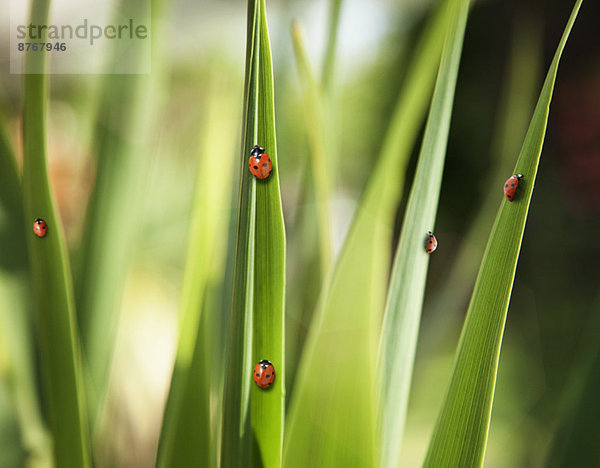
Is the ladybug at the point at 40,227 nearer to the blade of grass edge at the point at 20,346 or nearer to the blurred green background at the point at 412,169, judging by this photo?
the blade of grass edge at the point at 20,346

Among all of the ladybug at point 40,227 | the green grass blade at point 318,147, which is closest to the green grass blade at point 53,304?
the ladybug at point 40,227

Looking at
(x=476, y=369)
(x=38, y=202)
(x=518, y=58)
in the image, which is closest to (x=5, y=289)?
(x=38, y=202)

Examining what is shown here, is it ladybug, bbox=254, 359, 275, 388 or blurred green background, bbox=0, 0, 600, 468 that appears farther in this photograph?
blurred green background, bbox=0, 0, 600, 468

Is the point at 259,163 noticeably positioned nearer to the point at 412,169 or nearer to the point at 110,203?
the point at 110,203

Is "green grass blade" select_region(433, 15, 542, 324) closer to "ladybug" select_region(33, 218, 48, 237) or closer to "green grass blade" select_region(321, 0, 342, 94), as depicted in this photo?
"green grass blade" select_region(321, 0, 342, 94)

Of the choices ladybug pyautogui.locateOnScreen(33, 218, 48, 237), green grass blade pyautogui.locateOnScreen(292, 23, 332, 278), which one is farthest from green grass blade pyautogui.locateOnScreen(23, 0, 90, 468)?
green grass blade pyautogui.locateOnScreen(292, 23, 332, 278)

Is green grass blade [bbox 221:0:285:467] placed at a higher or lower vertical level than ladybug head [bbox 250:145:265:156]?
lower
